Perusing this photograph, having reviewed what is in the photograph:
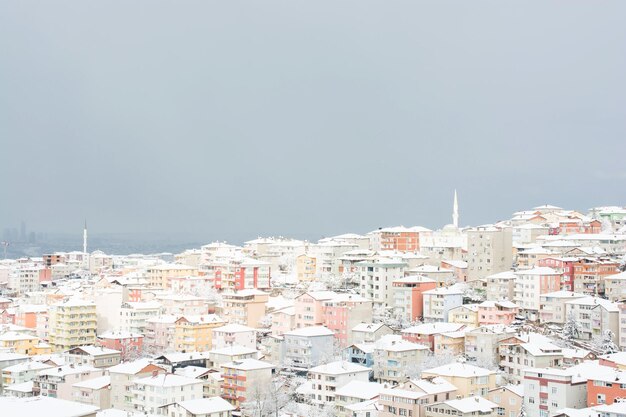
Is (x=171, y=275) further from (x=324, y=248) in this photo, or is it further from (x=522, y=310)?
(x=522, y=310)

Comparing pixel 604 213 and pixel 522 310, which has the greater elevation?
pixel 604 213

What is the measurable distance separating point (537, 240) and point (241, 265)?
Answer: 13.9 metres

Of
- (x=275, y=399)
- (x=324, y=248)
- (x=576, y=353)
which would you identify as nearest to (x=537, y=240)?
(x=324, y=248)

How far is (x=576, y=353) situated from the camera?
24.8 meters

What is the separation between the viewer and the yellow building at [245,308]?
1385 inches

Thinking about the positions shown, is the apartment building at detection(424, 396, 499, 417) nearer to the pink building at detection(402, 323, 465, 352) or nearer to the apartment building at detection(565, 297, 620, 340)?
the pink building at detection(402, 323, 465, 352)

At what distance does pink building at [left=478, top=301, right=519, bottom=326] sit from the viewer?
29281 millimetres

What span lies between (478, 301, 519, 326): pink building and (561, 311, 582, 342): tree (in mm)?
1875

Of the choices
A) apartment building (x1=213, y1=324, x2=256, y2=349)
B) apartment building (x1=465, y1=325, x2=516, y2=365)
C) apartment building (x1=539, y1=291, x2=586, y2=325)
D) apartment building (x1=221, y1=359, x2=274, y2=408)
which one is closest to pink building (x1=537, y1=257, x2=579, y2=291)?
apartment building (x1=539, y1=291, x2=586, y2=325)

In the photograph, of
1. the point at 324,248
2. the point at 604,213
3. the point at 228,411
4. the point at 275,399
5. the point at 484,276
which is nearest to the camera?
the point at 228,411

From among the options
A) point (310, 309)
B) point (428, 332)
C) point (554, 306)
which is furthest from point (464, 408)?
point (310, 309)

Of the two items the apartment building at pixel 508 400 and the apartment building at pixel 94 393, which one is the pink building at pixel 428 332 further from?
the apartment building at pixel 94 393

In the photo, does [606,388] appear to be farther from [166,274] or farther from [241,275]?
[166,274]

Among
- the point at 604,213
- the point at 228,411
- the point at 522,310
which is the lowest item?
the point at 228,411
